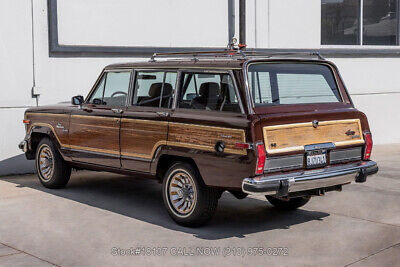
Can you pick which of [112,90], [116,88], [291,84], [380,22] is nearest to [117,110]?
[116,88]

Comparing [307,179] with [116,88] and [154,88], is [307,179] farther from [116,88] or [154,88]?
[116,88]

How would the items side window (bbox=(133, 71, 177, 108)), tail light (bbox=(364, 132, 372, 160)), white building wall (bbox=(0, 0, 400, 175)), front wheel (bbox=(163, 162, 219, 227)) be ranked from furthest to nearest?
white building wall (bbox=(0, 0, 400, 175)) → side window (bbox=(133, 71, 177, 108)) → tail light (bbox=(364, 132, 372, 160)) → front wheel (bbox=(163, 162, 219, 227))

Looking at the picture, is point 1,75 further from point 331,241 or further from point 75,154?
point 331,241

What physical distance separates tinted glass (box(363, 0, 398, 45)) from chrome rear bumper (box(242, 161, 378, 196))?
852 cm

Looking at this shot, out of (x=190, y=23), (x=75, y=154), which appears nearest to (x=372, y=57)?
(x=190, y=23)

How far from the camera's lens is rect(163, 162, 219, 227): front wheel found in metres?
6.74

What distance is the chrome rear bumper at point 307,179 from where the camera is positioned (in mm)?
6180

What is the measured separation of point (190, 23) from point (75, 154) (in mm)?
4699

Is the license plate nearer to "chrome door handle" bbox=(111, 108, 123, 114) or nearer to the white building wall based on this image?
"chrome door handle" bbox=(111, 108, 123, 114)

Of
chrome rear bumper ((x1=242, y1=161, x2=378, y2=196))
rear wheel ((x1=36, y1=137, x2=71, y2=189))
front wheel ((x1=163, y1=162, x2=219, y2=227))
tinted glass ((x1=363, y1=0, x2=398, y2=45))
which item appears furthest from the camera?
tinted glass ((x1=363, y1=0, x2=398, y2=45))

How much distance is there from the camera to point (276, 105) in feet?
21.9

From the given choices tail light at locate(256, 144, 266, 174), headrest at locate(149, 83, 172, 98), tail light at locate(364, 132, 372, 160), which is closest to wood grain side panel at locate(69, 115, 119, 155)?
headrest at locate(149, 83, 172, 98)

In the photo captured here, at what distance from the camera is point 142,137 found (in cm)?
746

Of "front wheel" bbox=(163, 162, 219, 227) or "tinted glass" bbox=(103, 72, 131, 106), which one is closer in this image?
"front wheel" bbox=(163, 162, 219, 227)
